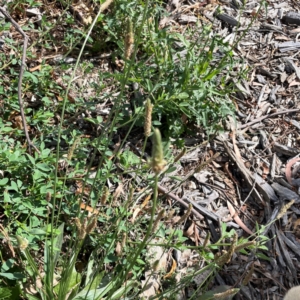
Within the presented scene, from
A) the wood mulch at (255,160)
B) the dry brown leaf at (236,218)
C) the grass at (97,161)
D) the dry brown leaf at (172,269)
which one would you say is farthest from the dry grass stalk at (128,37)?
the dry brown leaf at (236,218)

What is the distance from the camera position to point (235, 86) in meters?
3.19

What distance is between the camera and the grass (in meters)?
1.96

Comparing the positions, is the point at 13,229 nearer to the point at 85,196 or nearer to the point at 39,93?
the point at 85,196

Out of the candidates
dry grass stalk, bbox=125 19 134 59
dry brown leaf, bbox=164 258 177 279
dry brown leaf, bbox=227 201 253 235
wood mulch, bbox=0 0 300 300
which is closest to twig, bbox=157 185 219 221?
→ wood mulch, bbox=0 0 300 300

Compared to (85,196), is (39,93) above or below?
above

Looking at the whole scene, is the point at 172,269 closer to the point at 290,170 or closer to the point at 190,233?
the point at 190,233

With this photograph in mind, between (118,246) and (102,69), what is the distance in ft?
4.55

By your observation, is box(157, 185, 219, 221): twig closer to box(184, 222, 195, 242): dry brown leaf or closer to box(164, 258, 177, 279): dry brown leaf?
box(184, 222, 195, 242): dry brown leaf

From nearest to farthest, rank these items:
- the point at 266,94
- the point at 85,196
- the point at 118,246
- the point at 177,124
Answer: the point at 118,246, the point at 85,196, the point at 177,124, the point at 266,94

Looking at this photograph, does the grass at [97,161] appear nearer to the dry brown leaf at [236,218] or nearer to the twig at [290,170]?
the dry brown leaf at [236,218]

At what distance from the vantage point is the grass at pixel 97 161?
196cm

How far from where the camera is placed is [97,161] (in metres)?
2.63

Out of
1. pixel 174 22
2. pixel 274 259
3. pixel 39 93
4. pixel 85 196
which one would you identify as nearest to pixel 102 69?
pixel 39 93

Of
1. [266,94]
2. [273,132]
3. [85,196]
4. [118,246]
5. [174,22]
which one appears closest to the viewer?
[118,246]
